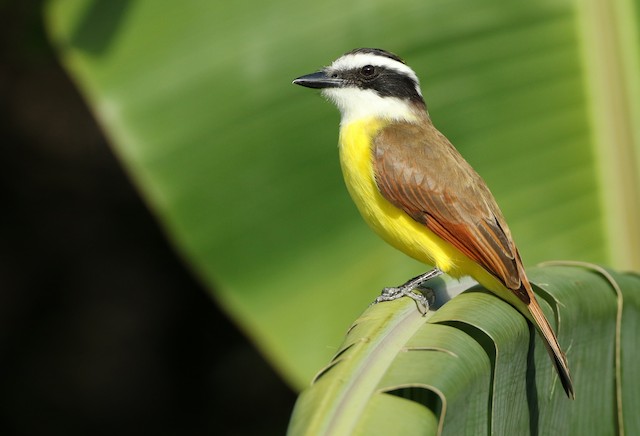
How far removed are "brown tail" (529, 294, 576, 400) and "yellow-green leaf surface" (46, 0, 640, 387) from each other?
4.87 feet

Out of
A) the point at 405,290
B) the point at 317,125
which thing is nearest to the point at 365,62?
the point at 317,125

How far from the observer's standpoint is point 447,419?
183cm

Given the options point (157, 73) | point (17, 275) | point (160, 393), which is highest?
point (157, 73)

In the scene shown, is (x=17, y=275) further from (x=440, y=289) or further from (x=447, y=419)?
(x=447, y=419)

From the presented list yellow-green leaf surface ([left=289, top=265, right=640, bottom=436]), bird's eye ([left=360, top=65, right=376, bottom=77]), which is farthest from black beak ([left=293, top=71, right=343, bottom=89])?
yellow-green leaf surface ([left=289, top=265, right=640, bottom=436])

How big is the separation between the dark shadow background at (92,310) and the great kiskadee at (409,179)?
3247 mm

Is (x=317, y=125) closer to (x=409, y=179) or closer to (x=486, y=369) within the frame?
(x=409, y=179)

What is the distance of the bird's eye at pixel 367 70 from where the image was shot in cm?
365

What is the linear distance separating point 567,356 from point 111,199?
4.79 meters

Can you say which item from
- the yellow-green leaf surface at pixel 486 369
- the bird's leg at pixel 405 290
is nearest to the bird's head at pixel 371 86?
the bird's leg at pixel 405 290

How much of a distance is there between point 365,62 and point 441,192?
653 millimetres

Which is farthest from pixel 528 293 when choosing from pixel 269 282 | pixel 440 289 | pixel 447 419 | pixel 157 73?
pixel 157 73

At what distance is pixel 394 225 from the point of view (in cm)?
329

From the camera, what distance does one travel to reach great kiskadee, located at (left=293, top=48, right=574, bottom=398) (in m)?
3.04
